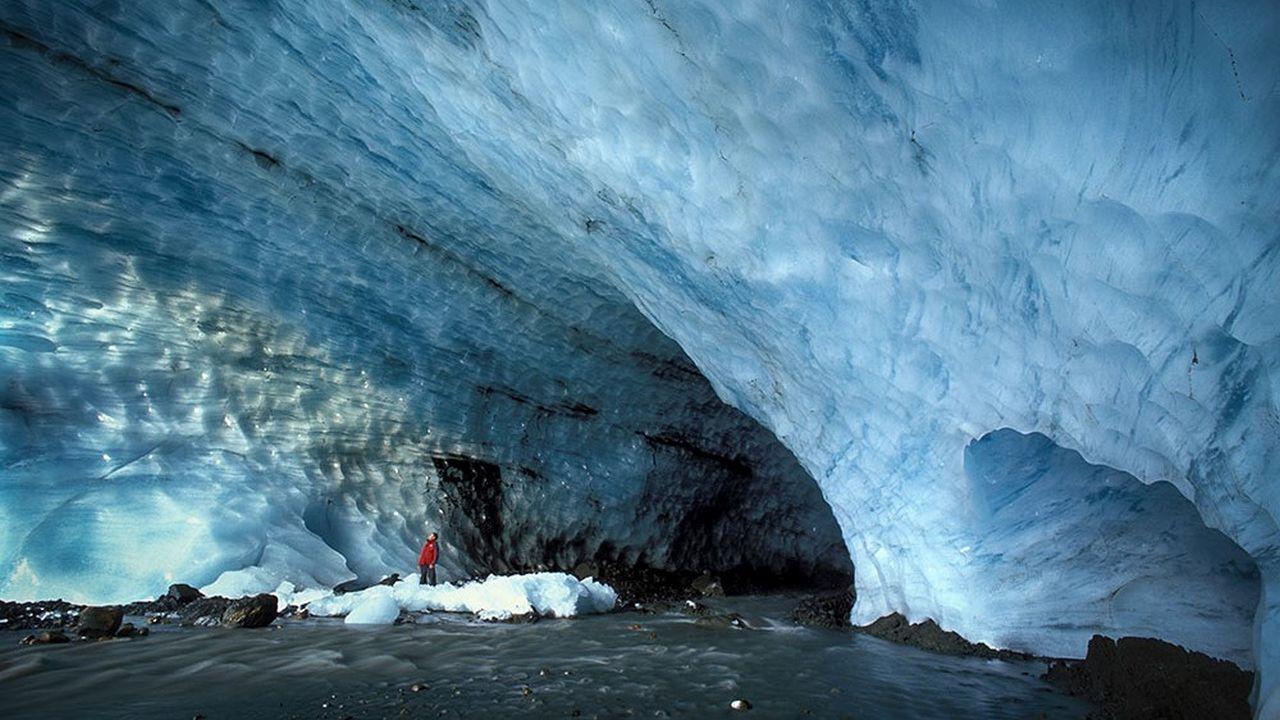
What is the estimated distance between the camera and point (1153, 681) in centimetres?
488

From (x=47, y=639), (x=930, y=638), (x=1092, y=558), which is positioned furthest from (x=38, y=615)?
(x=1092, y=558)

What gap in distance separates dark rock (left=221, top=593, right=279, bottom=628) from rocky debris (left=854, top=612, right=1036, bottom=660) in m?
6.19

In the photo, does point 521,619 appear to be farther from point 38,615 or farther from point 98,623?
point 38,615

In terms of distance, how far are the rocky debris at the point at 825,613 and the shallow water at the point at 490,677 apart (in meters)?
1.55

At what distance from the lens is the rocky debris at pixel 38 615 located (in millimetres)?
6633

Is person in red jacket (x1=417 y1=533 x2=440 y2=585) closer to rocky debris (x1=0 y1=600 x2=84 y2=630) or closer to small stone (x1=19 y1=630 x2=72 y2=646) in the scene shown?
rocky debris (x1=0 y1=600 x2=84 y2=630)

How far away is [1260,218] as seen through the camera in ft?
10.5

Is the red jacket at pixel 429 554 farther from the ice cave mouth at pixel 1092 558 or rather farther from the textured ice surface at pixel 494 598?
the ice cave mouth at pixel 1092 558

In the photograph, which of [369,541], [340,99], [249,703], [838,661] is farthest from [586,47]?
[369,541]

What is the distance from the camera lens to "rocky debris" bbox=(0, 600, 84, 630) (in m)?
6.63

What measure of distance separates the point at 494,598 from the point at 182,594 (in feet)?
11.1

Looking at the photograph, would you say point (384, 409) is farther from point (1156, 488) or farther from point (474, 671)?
point (1156, 488)

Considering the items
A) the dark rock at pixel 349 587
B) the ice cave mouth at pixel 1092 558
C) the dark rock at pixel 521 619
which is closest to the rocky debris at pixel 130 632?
the dark rock at pixel 349 587

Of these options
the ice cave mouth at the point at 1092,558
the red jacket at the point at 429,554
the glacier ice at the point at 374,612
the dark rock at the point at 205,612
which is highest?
the ice cave mouth at the point at 1092,558
